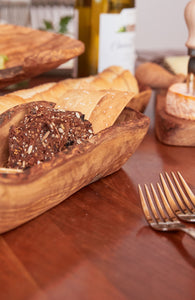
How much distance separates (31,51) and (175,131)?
22.7 inches

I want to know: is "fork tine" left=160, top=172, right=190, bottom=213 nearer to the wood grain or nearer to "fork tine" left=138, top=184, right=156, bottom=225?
"fork tine" left=138, top=184, right=156, bottom=225

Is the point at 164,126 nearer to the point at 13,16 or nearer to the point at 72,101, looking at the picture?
the point at 72,101

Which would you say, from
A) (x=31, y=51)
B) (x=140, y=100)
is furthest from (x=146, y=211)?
(x=31, y=51)

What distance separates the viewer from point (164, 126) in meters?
0.84

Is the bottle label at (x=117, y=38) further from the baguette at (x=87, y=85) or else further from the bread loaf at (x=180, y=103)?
the bread loaf at (x=180, y=103)

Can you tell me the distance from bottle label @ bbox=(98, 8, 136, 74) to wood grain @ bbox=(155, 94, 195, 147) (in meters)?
0.46

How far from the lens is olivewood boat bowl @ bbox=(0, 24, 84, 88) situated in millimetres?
933

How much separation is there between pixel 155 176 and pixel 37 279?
1.09ft

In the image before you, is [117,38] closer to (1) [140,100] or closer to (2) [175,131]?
(1) [140,100]

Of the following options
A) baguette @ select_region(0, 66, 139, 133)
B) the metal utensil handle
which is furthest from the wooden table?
the metal utensil handle

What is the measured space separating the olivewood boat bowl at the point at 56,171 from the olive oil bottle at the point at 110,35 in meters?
0.64

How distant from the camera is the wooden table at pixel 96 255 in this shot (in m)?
0.40

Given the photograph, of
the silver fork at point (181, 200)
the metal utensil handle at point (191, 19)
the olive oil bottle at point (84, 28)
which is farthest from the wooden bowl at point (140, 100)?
the olive oil bottle at point (84, 28)

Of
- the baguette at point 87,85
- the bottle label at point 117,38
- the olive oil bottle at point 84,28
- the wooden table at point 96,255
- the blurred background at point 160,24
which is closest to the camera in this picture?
the wooden table at point 96,255
